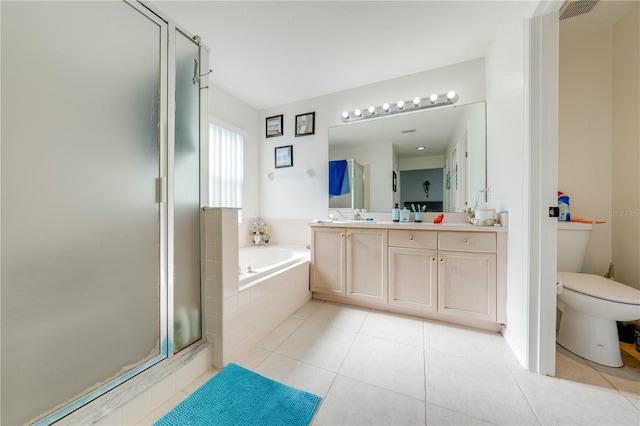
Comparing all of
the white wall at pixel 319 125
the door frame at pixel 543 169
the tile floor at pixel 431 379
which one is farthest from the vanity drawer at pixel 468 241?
the white wall at pixel 319 125

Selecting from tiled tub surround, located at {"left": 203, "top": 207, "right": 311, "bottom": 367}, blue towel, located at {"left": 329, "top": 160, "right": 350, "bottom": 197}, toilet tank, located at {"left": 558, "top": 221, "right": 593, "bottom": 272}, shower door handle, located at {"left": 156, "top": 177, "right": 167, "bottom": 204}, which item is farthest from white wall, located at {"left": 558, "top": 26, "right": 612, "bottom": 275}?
shower door handle, located at {"left": 156, "top": 177, "right": 167, "bottom": 204}

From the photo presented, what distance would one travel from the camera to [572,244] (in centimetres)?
169

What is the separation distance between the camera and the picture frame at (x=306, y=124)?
2.77m

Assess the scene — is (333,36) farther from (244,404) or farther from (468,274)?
(244,404)

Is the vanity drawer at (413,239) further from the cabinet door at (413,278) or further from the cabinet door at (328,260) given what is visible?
the cabinet door at (328,260)

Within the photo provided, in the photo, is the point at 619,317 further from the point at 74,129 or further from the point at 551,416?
the point at 74,129

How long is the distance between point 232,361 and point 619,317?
226cm

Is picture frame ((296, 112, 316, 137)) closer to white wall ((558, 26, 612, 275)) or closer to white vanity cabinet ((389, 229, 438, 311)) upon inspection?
white vanity cabinet ((389, 229, 438, 311))

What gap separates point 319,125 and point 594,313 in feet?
9.09

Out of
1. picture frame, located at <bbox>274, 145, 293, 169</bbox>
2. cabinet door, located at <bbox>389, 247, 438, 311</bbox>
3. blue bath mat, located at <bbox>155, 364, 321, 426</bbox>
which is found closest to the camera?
blue bath mat, located at <bbox>155, 364, 321, 426</bbox>

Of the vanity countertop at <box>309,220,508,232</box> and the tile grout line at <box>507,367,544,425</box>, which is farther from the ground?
the vanity countertop at <box>309,220,508,232</box>

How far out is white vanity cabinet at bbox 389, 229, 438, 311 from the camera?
180cm

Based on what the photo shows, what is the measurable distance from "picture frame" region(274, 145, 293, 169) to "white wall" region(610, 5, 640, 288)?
2.90 m

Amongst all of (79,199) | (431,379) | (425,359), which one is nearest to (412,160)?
(425,359)
